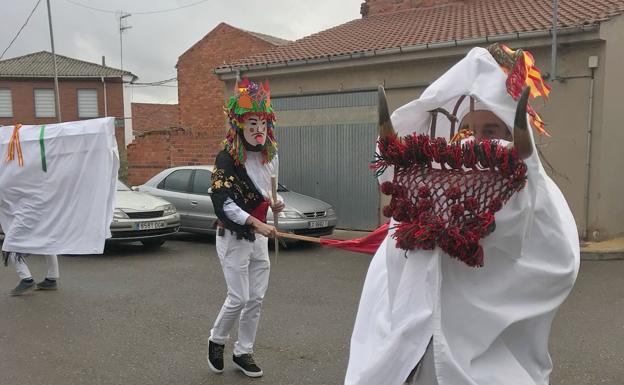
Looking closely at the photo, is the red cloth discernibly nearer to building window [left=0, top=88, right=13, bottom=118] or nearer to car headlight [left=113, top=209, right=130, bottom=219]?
car headlight [left=113, top=209, right=130, bottom=219]

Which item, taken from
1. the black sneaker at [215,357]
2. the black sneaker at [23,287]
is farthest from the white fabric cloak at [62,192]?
the black sneaker at [215,357]

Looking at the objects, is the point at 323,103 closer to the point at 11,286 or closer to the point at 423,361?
the point at 11,286

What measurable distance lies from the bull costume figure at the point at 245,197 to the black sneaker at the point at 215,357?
98 mm

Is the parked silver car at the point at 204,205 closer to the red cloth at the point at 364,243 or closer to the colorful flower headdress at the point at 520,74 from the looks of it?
the red cloth at the point at 364,243

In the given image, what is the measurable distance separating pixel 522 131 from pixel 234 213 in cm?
233

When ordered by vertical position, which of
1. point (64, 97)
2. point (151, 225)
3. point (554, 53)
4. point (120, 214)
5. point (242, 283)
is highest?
point (64, 97)

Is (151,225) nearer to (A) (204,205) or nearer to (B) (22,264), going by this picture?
(A) (204,205)

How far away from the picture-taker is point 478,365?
2127mm

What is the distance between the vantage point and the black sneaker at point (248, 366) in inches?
166

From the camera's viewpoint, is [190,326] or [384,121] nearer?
[384,121]

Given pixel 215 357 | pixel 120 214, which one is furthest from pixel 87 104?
pixel 215 357

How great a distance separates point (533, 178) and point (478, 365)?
74 cm

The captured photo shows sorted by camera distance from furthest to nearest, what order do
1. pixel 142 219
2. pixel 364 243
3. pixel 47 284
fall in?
pixel 142 219
pixel 47 284
pixel 364 243

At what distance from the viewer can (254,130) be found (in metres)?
4.00
